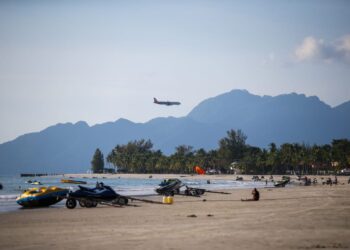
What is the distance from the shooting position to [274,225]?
69.5 feet

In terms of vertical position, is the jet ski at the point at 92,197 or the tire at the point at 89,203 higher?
the jet ski at the point at 92,197

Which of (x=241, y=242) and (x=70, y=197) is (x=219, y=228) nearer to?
(x=241, y=242)

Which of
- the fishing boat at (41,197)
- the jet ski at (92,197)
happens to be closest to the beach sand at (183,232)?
the jet ski at (92,197)

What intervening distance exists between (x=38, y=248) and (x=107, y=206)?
2165 centimetres

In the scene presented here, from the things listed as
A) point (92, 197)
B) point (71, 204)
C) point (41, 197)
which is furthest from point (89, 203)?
point (41, 197)

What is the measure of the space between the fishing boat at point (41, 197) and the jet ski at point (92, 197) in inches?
138

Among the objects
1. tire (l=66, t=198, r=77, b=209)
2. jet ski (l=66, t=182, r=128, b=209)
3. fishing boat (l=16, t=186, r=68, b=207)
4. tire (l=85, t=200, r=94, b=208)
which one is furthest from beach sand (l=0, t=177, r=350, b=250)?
fishing boat (l=16, t=186, r=68, b=207)

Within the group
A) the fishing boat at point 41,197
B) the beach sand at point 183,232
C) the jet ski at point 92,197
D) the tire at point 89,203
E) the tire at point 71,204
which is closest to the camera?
the beach sand at point 183,232

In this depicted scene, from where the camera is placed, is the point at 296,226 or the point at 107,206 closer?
the point at 296,226

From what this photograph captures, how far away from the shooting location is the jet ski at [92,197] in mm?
36384

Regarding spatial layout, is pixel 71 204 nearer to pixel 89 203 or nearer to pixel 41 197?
pixel 89 203

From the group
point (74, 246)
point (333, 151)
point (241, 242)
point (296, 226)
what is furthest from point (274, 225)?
point (333, 151)

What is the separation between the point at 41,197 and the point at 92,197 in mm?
5072

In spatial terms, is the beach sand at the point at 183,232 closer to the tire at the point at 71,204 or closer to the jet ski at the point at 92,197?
the tire at the point at 71,204
